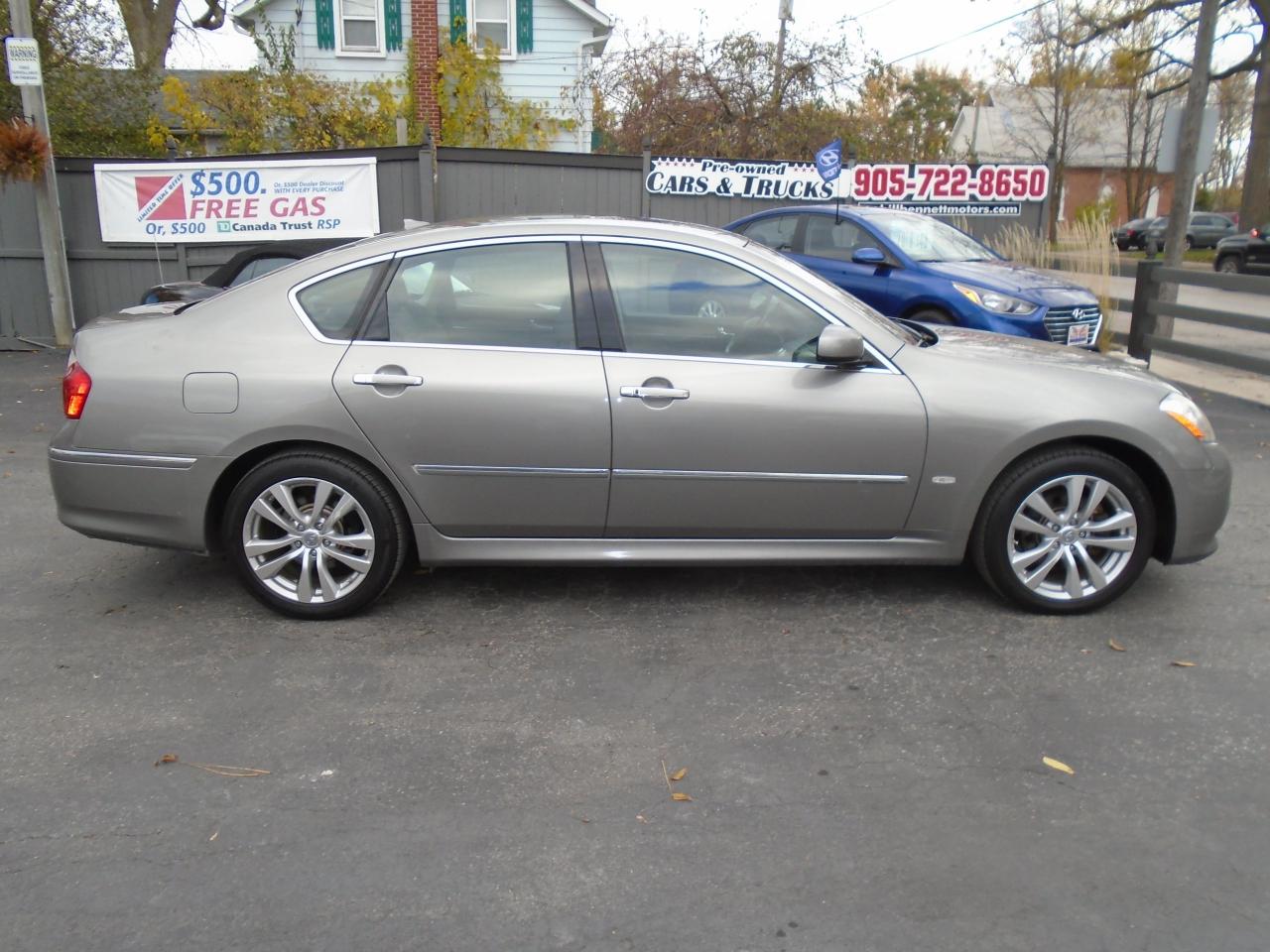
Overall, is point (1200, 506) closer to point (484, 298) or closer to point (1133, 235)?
point (484, 298)

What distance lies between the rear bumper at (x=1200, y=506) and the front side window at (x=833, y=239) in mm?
5536

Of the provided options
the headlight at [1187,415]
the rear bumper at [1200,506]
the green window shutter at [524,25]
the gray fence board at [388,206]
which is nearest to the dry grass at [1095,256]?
the gray fence board at [388,206]

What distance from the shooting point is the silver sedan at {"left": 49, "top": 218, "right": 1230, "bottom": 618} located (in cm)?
430

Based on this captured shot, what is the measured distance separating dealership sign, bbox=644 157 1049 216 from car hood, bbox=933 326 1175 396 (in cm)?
917

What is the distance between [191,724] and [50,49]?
1518 cm

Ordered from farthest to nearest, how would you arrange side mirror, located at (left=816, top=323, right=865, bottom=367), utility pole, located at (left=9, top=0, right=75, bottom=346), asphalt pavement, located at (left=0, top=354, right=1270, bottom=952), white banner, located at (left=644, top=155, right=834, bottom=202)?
white banner, located at (left=644, top=155, right=834, bottom=202)
utility pole, located at (left=9, top=0, right=75, bottom=346)
side mirror, located at (left=816, top=323, right=865, bottom=367)
asphalt pavement, located at (left=0, top=354, right=1270, bottom=952)

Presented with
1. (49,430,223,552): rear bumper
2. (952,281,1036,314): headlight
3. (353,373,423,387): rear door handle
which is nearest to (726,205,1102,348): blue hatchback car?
(952,281,1036,314): headlight

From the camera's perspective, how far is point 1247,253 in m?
25.3

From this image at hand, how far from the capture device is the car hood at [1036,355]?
14.9ft

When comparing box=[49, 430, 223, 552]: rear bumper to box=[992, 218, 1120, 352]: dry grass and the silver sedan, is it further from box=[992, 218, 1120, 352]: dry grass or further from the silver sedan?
box=[992, 218, 1120, 352]: dry grass

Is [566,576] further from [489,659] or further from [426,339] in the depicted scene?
[426,339]

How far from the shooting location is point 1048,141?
51.9 metres

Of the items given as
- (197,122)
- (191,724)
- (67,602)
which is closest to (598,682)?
(191,724)

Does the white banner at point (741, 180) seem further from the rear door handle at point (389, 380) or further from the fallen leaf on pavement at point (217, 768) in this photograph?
the fallen leaf on pavement at point (217, 768)
